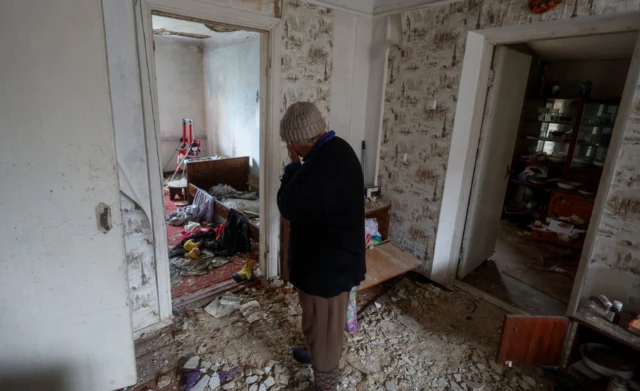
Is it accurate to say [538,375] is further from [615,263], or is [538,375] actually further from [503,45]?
[503,45]

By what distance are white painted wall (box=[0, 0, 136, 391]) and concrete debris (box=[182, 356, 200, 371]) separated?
0.49 meters

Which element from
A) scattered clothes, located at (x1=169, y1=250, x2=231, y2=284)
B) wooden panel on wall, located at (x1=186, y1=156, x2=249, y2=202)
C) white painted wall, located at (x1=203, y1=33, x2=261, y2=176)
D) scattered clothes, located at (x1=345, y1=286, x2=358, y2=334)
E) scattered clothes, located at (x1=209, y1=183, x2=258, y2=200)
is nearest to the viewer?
scattered clothes, located at (x1=345, y1=286, x2=358, y2=334)

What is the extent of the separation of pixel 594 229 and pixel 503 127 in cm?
123

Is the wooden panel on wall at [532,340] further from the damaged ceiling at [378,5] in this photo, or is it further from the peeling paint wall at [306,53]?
the damaged ceiling at [378,5]

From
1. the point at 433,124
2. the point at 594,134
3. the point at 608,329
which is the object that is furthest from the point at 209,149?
the point at 608,329

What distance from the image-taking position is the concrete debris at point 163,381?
1.93 meters

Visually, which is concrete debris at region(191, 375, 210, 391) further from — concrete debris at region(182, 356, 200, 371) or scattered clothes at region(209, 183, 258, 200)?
scattered clothes at region(209, 183, 258, 200)

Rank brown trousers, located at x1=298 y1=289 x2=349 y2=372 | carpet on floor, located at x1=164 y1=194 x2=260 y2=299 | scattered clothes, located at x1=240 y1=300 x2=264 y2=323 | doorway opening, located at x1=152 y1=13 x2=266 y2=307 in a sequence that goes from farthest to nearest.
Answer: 1. doorway opening, located at x1=152 y1=13 x2=266 y2=307
2. carpet on floor, located at x1=164 y1=194 x2=260 y2=299
3. scattered clothes, located at x1=240 y1=300 x2=264 y2=323
4. brown trousers, located at x1=298 y1=289 x2=349 y2=372

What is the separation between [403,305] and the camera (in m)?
2.73

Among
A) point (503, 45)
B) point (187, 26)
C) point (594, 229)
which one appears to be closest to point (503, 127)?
point (503, 45)

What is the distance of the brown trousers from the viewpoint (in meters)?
1.65

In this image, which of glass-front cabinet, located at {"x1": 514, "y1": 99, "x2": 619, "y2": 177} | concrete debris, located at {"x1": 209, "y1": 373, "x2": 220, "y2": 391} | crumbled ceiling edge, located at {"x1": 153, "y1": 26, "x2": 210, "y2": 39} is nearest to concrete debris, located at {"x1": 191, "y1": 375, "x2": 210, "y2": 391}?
concrete debris, located at {"x1": 209, "y1": 373, "x2": 220, "y2": 391}

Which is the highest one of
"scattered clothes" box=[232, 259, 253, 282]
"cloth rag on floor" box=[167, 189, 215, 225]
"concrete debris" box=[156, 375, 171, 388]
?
Result: "cloth rag on floor" box=[167, 189, 215, 225]

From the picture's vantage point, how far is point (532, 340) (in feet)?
6.64
